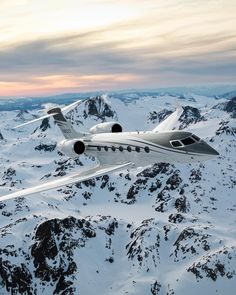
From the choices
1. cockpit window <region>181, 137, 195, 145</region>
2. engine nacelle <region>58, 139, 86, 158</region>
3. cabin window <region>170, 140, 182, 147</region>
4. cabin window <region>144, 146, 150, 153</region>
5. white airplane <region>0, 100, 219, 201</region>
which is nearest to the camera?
Result: white airplane <region>0, 100, 219, 201</region>

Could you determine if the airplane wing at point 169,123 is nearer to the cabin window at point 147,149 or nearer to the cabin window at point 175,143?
the cabin window at point 147,149

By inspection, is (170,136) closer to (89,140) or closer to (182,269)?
(89,140)

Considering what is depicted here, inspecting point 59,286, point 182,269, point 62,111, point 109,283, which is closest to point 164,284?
point 182,269

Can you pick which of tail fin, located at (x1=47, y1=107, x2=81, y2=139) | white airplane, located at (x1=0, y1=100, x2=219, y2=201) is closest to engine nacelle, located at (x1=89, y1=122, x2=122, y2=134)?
white airplane, located at (x1=0, y1=100, x2=219, y2=201)

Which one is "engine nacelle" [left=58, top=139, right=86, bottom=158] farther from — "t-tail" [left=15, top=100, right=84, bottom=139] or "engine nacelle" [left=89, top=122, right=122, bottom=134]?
"t-tail" [left=15, top=100, right=84, bottom=139]

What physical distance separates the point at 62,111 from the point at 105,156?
51.6 feet

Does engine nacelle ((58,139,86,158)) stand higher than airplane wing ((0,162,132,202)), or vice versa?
engine nacelle ((58,139,86,158))

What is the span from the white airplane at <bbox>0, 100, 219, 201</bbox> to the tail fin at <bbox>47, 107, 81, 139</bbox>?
152 inches

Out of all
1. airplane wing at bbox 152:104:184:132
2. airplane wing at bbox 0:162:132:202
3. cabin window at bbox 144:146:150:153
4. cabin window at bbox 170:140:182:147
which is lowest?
airplane wing at bbox 0:162:132:202

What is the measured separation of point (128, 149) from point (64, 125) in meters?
18.6

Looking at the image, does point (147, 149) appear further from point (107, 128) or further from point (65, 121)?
point (65, 121)

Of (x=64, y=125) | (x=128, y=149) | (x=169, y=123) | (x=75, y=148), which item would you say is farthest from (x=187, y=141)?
(x=64, y=125)

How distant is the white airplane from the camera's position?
51.2 metres

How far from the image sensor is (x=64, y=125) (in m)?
71.1
